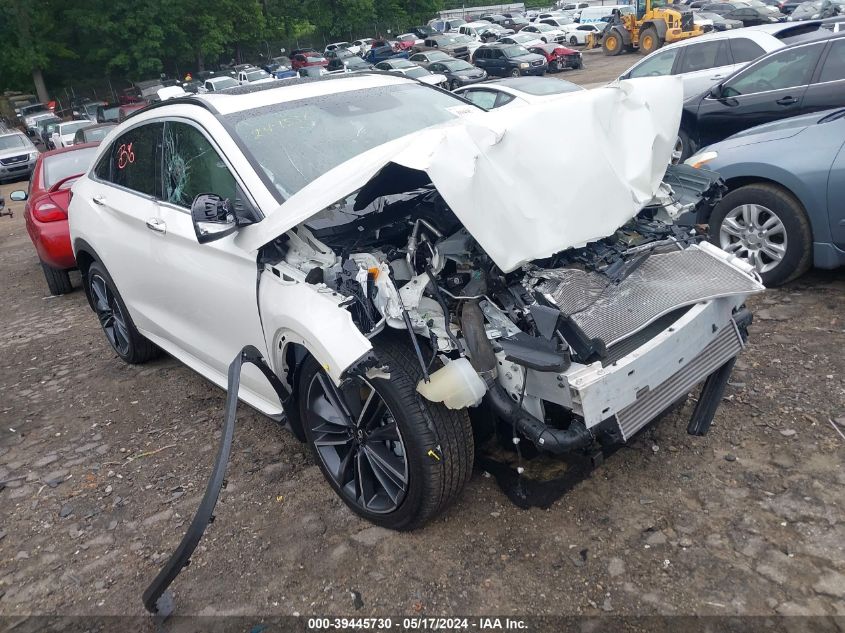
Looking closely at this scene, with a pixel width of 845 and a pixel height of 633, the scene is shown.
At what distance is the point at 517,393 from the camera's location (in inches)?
108

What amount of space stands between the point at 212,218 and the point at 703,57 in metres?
9.51

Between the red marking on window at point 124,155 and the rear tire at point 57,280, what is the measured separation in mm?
3440

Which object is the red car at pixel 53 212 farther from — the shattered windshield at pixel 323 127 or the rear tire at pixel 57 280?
the shattered windshield at pixel 323 127

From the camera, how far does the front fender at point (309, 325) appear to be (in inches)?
106

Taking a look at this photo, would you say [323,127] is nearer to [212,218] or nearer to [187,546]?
[212,218]

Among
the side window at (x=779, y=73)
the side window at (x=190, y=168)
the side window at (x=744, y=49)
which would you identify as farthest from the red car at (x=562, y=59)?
the side window at (x=190, y=168)

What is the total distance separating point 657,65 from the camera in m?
10.8

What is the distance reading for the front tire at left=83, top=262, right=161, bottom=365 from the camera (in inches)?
197

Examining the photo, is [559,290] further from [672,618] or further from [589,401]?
[672,618]

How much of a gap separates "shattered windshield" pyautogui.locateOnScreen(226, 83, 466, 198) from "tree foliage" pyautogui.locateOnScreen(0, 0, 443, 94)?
4371 cm

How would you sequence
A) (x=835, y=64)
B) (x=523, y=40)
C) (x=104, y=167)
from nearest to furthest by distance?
(x=104, y=167) → (x=835, y=64) → (x=523, y=40)

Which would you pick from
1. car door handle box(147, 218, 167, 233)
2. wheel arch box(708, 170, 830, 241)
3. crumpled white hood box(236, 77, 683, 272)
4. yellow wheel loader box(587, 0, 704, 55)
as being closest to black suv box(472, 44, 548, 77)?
yellow wheel loader box(587, 0, 704, 55)

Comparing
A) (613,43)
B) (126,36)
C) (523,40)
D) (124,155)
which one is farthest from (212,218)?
(126,36)

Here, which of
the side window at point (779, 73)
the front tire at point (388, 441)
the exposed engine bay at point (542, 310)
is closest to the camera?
the exposed engine bay at point (542, 310)
